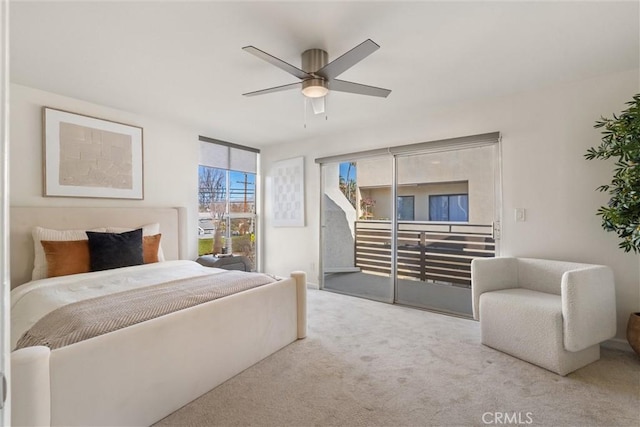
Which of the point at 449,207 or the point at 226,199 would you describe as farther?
the point at 226,199

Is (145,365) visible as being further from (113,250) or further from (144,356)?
(113,250)

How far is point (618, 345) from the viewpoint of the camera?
8.38 feet

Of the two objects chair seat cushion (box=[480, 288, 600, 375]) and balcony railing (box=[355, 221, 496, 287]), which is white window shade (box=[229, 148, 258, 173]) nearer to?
balcony railing (box=[355, 221, 496, 287])

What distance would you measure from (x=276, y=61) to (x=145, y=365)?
191 cm

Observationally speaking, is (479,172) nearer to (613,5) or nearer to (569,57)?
(569,57)

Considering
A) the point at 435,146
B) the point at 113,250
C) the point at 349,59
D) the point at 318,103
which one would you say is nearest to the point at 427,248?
the point at 435,146

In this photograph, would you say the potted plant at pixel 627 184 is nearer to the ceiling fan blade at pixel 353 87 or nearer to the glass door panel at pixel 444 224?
the glass door panel at pixel 444 224

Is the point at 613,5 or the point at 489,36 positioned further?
the point at 489,36

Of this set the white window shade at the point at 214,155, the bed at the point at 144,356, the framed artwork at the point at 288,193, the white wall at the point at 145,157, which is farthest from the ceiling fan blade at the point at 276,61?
the white window shade at the point at 214,155

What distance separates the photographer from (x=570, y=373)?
84.3 inches

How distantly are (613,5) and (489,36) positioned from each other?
63 cm

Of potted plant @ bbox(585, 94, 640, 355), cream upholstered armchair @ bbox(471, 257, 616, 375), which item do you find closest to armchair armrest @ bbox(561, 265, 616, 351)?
cream upholstered armchair @ bbox(471, 257, 616, 375)

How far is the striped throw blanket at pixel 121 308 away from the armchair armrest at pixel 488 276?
6.31 feet

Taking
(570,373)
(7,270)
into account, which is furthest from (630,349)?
(7,270)
